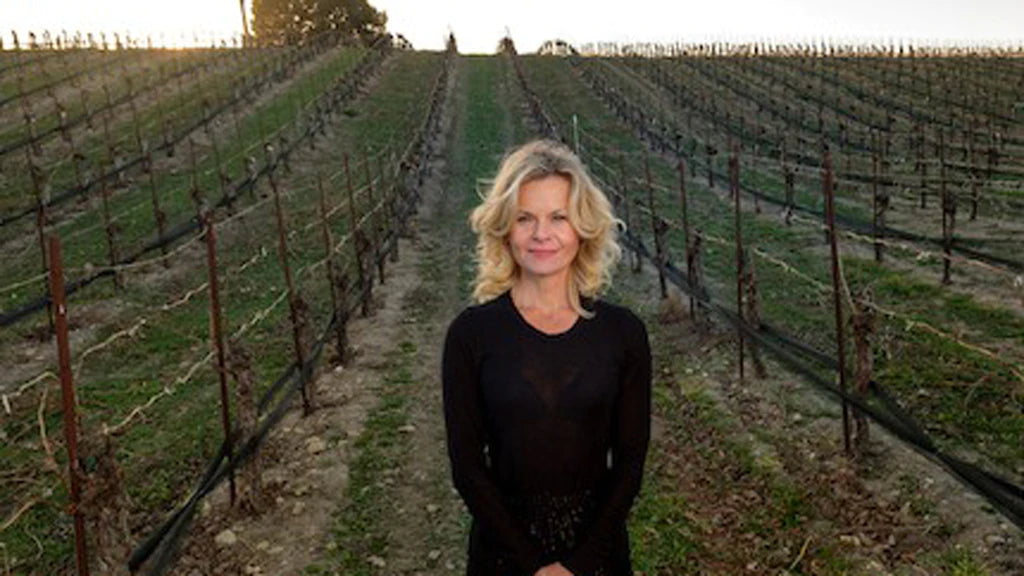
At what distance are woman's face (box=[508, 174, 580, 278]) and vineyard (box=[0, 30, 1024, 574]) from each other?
82.5 inches

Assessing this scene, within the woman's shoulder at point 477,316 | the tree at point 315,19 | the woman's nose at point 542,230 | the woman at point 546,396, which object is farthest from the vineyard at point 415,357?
the tree at point 315,19

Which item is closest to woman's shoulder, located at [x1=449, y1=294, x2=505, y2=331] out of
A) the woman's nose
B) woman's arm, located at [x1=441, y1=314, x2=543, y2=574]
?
woman's arm, located at [x1=441, y1=314, x2=543, y2=574]

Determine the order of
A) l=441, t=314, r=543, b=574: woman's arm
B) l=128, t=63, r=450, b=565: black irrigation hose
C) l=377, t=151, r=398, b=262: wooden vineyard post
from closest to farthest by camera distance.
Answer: l=441, t=314, r=543, b=574: woman's arm
l=128, t=63, r=450, b=565: black irrigation hose
l=377, t=151, r=398, b=262: wooden vineyard post

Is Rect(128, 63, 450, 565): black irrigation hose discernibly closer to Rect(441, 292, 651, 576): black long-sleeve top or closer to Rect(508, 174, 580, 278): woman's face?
Rect(441, 292, 651, 576): black long-sleeve top

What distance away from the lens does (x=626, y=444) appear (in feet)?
8.95

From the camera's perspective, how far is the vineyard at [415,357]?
217 inches

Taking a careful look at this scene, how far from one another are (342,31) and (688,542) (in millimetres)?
56117

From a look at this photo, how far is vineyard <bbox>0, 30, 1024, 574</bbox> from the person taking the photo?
551cm

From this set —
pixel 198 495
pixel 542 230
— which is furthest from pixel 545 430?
pixel 198 495

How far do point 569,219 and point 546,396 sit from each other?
597mm

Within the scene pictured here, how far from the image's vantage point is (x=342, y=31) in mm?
56469

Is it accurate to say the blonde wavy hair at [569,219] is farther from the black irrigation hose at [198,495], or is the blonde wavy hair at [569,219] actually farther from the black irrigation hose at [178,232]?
the black irrigation hose at [178,232]

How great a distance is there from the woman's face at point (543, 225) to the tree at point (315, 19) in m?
57.9

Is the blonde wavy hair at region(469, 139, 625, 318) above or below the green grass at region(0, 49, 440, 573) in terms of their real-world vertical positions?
above
